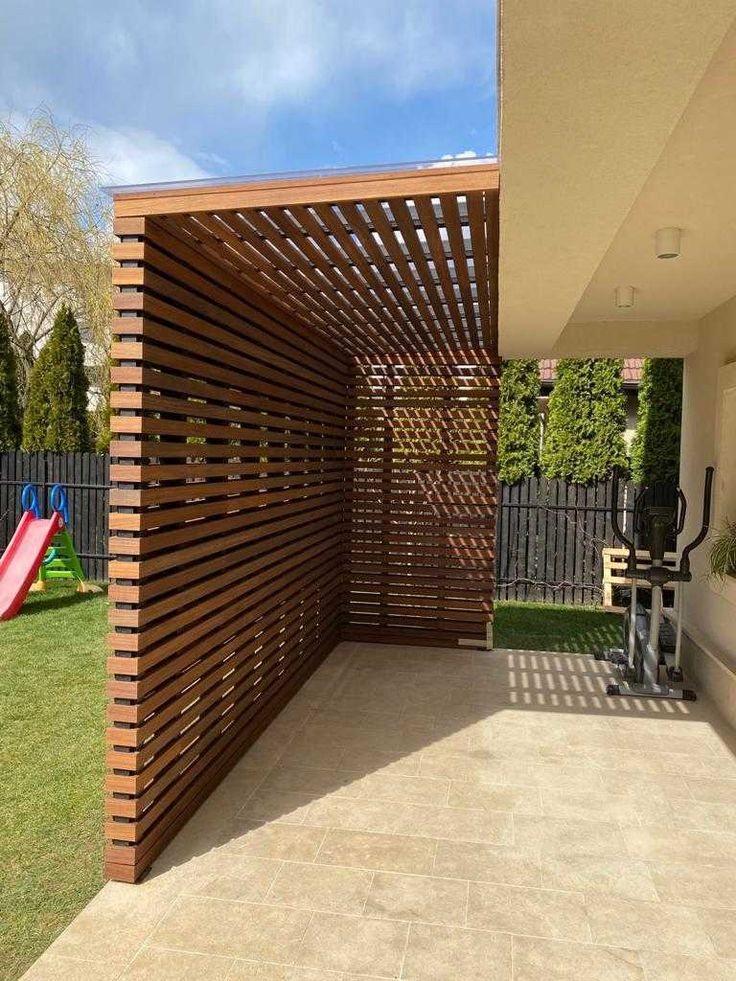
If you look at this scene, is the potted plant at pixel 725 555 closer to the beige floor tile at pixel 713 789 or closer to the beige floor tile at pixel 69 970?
the beige floor tile at pixel 713 789

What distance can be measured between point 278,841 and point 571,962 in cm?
125

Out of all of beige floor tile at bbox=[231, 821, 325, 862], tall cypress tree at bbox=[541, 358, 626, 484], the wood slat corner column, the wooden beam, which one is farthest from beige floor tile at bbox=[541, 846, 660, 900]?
tall cypress tree at bbox=[541, 358, 626, 484]

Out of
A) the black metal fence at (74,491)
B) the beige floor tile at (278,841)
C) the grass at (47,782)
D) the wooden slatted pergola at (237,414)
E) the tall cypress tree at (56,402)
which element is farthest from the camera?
the tall cypress tree at (56,402)

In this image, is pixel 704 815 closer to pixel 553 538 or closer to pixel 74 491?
pixel 553 538

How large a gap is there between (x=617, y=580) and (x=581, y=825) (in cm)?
474

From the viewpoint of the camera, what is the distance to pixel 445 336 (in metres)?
5.34

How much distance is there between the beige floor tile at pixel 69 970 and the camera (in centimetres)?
226

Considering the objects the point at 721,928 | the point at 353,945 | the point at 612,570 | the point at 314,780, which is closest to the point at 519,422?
the point at 612,570

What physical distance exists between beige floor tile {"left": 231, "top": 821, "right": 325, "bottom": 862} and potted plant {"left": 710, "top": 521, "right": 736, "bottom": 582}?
321cm

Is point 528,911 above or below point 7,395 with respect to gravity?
below

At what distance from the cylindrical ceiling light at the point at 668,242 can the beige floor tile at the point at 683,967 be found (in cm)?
315

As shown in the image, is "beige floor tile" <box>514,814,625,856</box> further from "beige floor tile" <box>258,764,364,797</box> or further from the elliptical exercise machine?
the elliptical exercise machine

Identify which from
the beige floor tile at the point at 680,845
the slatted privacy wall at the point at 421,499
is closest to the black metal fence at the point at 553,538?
the slatted privacy wall at the point at 421,499

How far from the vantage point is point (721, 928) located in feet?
8.54
